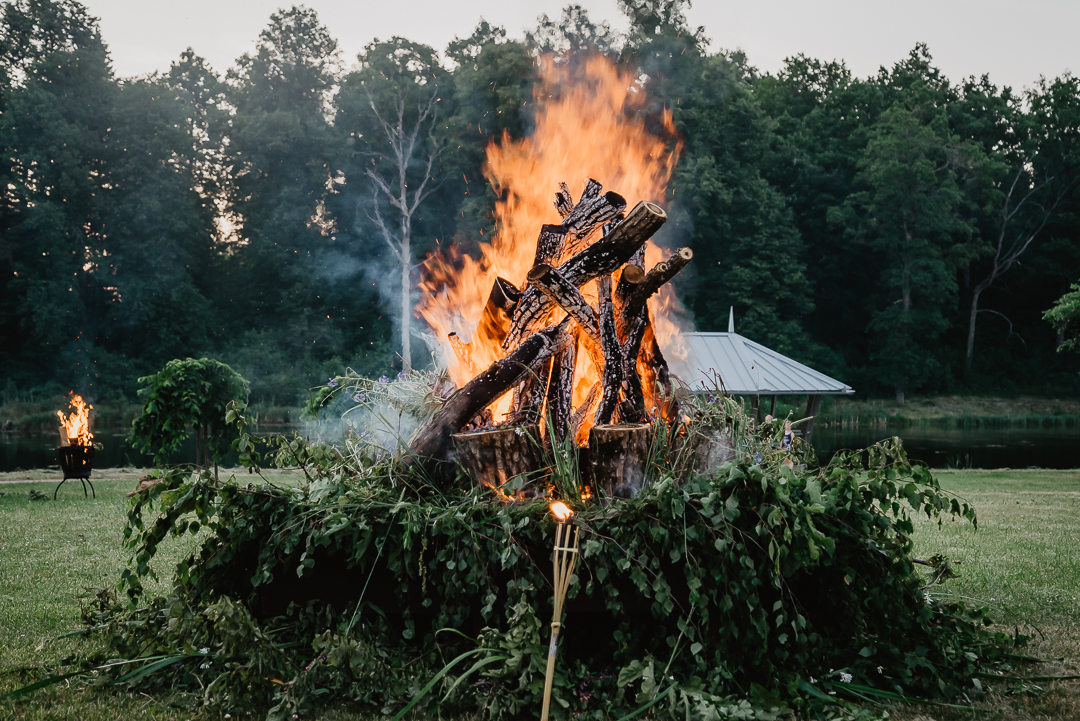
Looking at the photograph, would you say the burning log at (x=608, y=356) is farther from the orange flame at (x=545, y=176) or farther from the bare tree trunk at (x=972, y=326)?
the bare tree trunk at (x=972, y=326)

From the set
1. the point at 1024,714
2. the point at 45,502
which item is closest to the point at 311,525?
the point at 1024,714

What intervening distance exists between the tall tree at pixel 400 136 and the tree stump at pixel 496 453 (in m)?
27.5

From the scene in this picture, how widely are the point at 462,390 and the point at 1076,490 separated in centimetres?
1140

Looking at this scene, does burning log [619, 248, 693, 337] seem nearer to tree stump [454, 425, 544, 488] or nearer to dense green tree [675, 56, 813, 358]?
tree stump [454, 425, 544, 488]

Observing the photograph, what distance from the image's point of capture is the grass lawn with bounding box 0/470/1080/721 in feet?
10.6

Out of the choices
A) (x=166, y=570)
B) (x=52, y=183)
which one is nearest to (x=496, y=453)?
(x=166, y=570)

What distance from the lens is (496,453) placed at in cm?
377

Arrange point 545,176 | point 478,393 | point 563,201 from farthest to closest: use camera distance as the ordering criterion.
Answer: point 545,176, point 563,201, point 478,393

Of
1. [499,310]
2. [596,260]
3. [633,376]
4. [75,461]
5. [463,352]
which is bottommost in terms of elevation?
[75,461]

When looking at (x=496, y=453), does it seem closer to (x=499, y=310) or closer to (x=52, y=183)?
(x=499, y=310)

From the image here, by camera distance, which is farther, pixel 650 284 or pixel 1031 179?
pixel 1031 179

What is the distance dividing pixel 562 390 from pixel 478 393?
471 mm

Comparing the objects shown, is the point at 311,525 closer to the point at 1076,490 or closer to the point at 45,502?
the point at 45,502

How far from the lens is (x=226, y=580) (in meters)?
3.62
